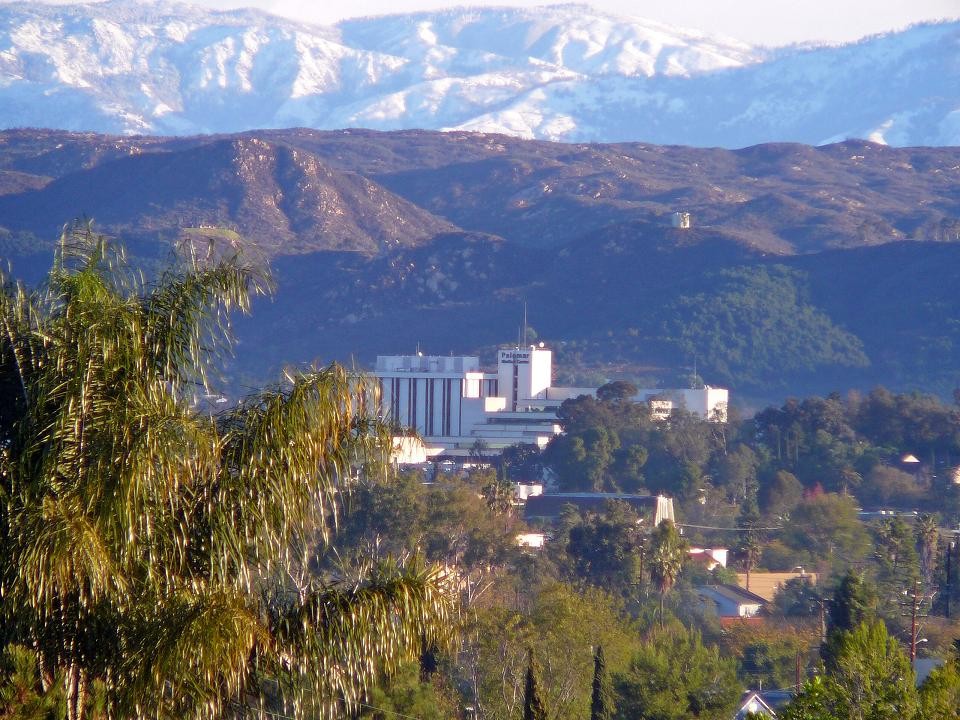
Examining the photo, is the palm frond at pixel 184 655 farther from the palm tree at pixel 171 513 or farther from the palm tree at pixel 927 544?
the palm tree at pixel 927 544

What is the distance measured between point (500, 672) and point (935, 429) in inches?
2601

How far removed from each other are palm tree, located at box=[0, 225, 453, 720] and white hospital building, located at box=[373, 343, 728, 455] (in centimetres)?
9599

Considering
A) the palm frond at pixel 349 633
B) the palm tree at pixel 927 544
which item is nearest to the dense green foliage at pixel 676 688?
the palm frond at pixel 349 633

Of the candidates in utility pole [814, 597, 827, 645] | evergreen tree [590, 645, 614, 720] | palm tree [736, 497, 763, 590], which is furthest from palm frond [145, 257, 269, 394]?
palm tree [736, 497, 763, 590]

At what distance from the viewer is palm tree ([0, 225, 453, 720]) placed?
8430 mm

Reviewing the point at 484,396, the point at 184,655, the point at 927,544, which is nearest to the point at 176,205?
the point at 484,396

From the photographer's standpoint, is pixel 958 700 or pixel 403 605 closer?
pixel 403 605

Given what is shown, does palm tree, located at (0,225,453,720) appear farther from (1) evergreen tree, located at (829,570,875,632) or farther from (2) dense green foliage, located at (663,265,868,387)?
(2) dense green foliage, located at (663,265,868,387)

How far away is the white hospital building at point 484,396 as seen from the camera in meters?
108

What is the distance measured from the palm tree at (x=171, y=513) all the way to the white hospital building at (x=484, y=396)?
96.0 meters

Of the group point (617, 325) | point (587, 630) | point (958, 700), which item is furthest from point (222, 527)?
point (617, 325)

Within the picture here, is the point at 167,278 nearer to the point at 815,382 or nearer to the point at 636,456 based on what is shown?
the point at 636,456

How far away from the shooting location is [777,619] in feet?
163

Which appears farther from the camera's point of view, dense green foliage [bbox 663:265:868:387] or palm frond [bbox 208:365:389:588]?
dense green foliage [bbox 663:265:868:387]
